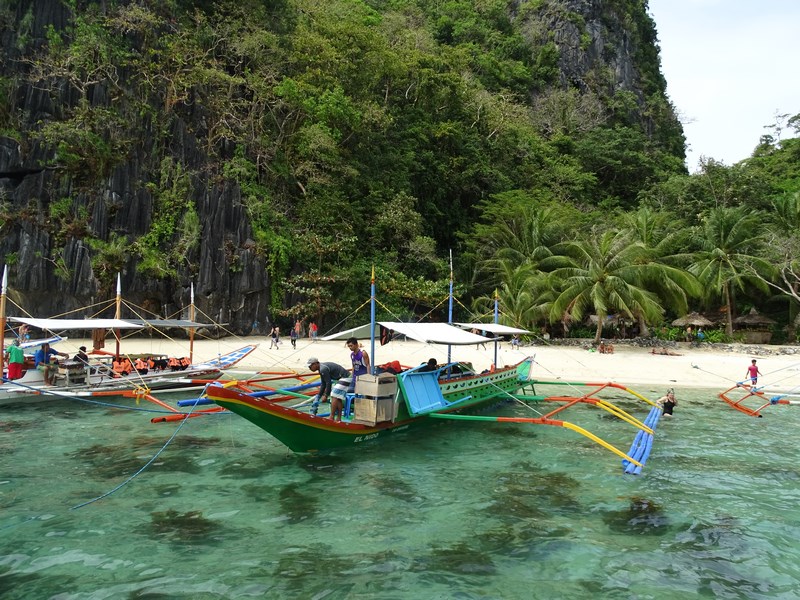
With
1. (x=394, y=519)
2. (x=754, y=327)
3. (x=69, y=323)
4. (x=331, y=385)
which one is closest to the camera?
(x=394, y=519)

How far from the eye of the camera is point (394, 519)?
7449 millimetres

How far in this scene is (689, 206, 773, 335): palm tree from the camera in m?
29.5

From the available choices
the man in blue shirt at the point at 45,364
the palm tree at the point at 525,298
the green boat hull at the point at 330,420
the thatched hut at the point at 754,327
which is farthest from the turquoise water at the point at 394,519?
the thatched hut at the point at 754,327

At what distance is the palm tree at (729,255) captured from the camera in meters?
29.5

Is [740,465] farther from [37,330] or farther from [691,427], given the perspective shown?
[37,330]

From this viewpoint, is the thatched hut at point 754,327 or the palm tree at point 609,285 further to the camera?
the thatched hut at point 754,327

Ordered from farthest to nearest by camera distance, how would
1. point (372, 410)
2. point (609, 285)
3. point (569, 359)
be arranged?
point (609, 285), point (569, 359), point (372, 410)

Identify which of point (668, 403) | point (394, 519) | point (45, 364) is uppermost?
point (45, 364)

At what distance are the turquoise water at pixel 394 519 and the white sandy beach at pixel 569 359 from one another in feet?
30.6

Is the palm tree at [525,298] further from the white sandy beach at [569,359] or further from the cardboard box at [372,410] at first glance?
the cardboard box at [372,410]

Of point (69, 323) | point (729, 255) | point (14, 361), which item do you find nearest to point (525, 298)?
point (729, 255)

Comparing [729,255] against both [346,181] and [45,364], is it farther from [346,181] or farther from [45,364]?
[45,364]

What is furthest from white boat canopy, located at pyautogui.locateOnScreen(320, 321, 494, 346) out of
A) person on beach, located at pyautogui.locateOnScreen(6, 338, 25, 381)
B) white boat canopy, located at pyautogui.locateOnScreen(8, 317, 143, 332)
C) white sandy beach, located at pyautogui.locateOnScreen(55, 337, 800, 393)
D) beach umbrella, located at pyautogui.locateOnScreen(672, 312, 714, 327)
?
beach umbrella, located at pyautogui.locateOnScreen(672, 312, 714, 327)

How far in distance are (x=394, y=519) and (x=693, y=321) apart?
28.3 meters
